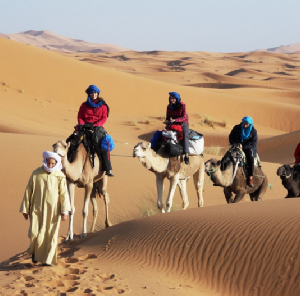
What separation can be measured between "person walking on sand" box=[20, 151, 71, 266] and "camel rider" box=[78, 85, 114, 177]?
261 cm

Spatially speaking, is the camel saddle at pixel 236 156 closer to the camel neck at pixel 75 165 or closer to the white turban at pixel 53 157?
the camel neck at pixel 75 165

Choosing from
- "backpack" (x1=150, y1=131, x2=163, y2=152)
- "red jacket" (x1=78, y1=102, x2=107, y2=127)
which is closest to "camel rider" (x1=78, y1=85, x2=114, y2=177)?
"red jacket" (x1=78, y1=102, x2=107, y2=127)

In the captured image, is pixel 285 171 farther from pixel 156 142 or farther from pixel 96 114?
pixel 96 114

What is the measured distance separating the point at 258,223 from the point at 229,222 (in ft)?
1.45

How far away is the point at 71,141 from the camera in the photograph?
9.37 meters

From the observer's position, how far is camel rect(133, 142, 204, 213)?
31.6 ft

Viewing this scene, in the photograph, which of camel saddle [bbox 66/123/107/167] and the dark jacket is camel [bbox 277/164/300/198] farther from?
camel saddle [bbox 66/123/107/167]

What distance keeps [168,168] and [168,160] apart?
0.54 feet

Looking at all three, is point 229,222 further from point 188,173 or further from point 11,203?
point 11,203

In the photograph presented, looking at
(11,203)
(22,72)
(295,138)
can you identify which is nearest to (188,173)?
(11,203)

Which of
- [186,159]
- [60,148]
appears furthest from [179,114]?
[60,148]

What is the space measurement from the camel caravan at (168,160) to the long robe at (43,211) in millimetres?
1280

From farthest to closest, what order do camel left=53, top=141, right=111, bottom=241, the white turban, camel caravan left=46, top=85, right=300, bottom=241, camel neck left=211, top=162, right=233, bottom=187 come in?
camel neck left=211, top=162, right=233, bottom=187, camel caravan left=46, top=85, right=300, bottom=241, camel left=53, top=141, right=111, bottom=241, the white turban

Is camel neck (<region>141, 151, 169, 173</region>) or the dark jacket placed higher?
the dark jacket
